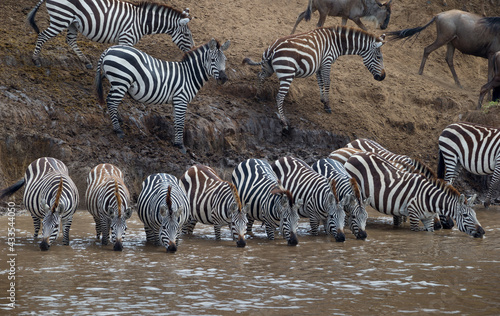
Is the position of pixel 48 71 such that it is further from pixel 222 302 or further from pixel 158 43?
pixel 222 302

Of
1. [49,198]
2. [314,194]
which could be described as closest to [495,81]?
[314,194]

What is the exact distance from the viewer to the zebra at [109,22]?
15031 mm

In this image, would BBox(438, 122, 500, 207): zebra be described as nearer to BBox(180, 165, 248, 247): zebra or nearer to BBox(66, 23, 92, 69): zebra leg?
BBox(180, 165, 248, 247): zebra

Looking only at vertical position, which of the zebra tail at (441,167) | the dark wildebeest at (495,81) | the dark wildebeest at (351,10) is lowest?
the zebra tail at (441,167)

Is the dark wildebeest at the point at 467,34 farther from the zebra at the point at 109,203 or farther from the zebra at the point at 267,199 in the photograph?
the zebra at the point at 109,203

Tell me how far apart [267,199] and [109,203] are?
2.45 metres

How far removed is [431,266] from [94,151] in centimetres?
714

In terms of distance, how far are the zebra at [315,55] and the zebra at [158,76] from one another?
6.28 feet

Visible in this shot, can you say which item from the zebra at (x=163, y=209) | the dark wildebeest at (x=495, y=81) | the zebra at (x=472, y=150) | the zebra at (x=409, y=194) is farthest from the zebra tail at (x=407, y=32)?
the zebra at (x=163, y=209)

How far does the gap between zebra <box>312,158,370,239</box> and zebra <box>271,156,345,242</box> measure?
0.23m

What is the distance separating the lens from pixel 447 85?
19.9m

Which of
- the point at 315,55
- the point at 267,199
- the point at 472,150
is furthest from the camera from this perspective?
the point at 315,55

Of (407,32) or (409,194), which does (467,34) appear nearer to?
(407,32)

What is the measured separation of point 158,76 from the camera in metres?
14.2
